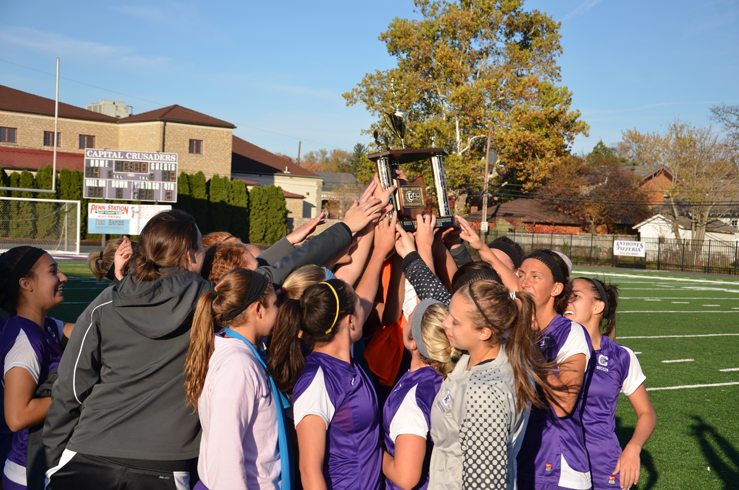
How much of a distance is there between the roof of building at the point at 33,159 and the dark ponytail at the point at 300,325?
136 feet

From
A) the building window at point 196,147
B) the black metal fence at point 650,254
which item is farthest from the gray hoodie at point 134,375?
the building window at point 196,147

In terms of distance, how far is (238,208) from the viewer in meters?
41.2

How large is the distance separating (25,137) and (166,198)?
62.8ft

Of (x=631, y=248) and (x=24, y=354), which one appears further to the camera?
(x=631, y=248)

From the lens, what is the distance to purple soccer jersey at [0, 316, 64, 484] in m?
2.76

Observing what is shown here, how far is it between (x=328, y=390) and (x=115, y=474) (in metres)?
0.95

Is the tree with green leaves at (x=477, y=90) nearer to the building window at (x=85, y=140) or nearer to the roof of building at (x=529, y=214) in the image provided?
the roof of building at (x=529, y=214)

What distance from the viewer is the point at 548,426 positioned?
268cm

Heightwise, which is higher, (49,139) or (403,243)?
(49,139)

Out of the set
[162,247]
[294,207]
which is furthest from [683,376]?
[294,207]

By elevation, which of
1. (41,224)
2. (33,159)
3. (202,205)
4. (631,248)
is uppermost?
(33,159)

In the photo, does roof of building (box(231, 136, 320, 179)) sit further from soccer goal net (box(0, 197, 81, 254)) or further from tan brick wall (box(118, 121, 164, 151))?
Result: soccer goal net (box(0, 197, 81, 254))

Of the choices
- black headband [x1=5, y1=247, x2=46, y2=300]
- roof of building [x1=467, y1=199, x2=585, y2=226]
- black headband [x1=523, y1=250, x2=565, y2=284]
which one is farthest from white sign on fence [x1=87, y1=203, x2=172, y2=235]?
black headband [x1=523, y1=250, x2=565, y2=284]

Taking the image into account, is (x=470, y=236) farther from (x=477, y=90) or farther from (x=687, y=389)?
(x=477, y=90)
